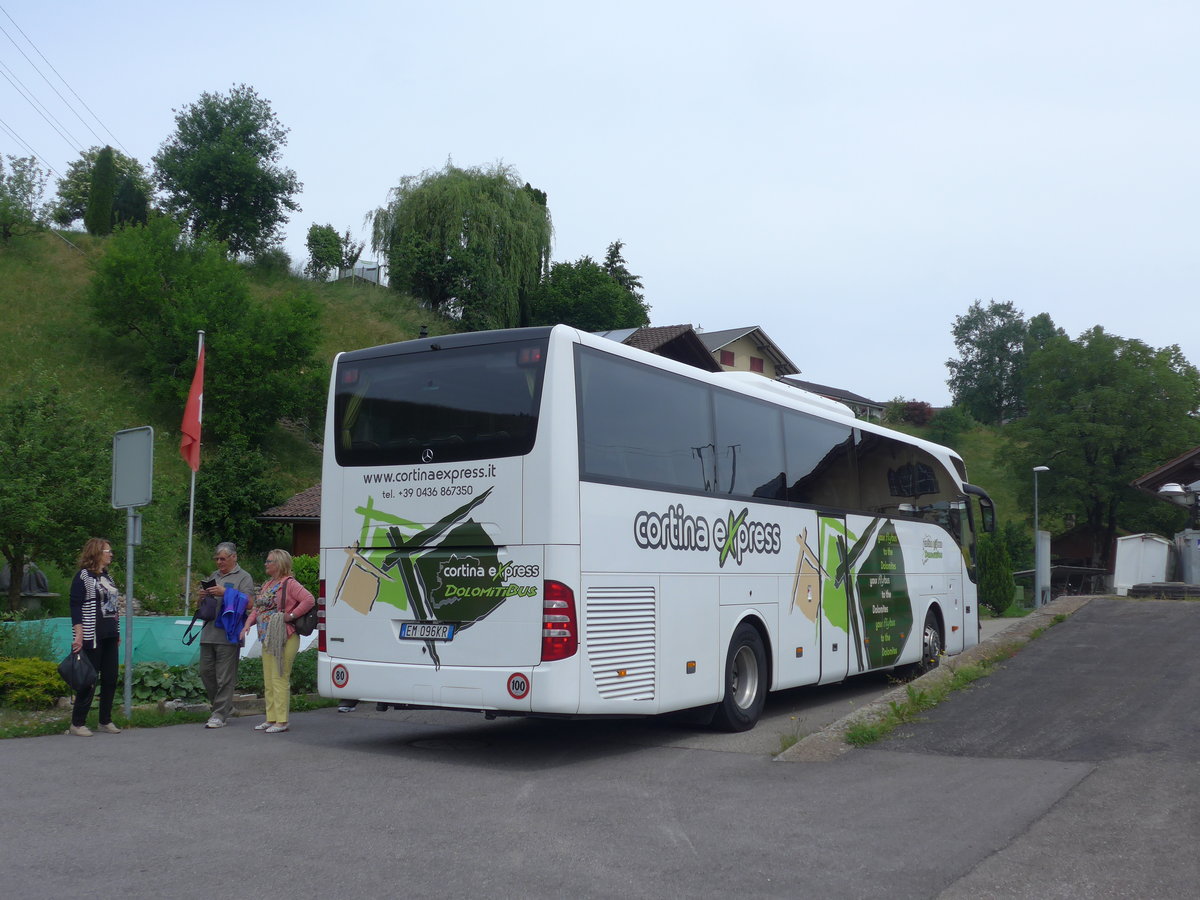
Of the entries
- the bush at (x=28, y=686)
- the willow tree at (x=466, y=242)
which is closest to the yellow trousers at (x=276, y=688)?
the bush at (x=28, y=686)

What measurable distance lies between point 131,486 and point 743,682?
6.65 meters

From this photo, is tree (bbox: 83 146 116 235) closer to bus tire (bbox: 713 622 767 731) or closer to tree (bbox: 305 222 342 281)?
tree (bbox: 305 222 342 281)

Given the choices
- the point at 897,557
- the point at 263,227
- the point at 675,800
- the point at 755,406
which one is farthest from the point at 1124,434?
the point at 675,800

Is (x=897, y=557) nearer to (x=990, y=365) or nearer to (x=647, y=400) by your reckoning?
(x=647, y=400)

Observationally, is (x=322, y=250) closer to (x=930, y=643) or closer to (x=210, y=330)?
(x=210, y=330)

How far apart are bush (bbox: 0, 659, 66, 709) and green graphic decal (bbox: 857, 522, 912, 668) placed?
30.3 feet

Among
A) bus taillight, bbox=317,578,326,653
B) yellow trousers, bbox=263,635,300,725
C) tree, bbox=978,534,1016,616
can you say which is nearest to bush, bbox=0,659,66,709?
yellow trousers, bbox=263,635,300,725

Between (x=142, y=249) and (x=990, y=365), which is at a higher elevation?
(x=990, y=365)

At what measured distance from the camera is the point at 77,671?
1016cm

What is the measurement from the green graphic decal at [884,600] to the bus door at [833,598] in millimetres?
556

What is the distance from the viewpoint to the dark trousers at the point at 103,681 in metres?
10.4

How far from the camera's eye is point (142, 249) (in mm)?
43125

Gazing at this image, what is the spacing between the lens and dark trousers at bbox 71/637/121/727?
34.0 ft

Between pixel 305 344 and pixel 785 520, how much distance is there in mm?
32840
